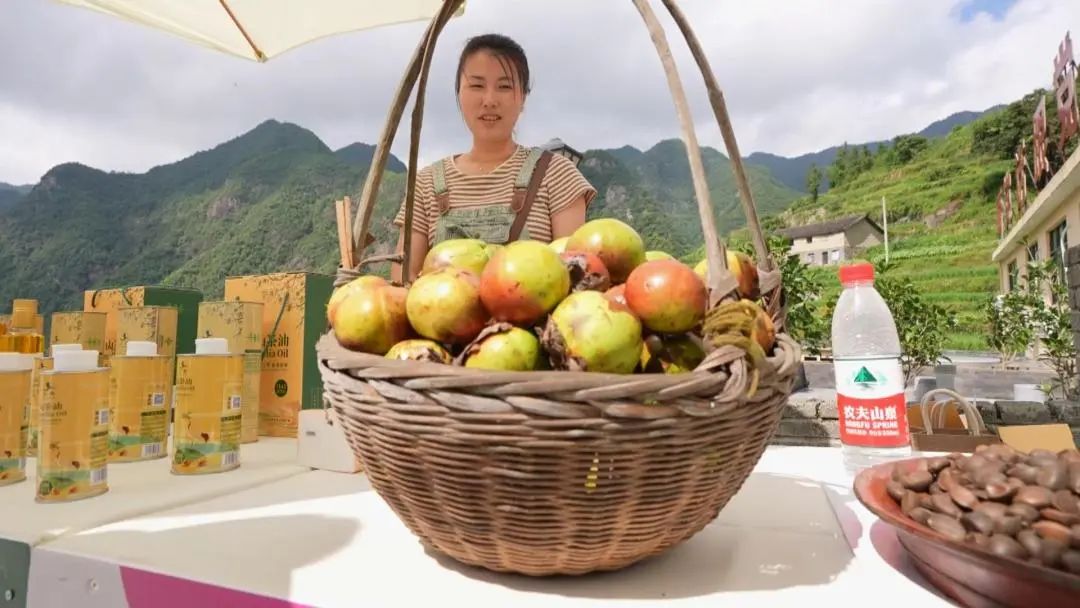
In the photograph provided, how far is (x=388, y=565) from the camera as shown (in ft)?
2.32

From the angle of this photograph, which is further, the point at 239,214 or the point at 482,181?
the point at 239,214

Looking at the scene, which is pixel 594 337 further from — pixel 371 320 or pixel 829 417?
pixel 829 417

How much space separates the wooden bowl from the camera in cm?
48

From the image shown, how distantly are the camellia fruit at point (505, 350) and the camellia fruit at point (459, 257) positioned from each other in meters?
0.20

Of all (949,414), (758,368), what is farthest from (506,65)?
(949,414)

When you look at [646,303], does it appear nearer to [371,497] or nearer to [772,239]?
[371,497]

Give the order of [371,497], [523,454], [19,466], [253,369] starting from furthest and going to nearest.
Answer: [253,369]
[19,466]
[371,497]
[523,454]

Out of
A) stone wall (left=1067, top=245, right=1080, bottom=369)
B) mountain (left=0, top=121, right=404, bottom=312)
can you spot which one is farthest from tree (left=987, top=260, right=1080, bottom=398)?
mountain (left=0, top=121, right=404, bottom=312)

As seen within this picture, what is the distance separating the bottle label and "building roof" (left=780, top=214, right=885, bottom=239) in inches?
2064

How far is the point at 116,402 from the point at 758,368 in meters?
1.47

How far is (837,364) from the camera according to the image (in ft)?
3.67

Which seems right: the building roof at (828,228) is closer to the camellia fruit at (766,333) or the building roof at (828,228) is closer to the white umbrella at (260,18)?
the white umbrella at (260,18)

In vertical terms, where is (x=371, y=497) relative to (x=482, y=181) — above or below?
below

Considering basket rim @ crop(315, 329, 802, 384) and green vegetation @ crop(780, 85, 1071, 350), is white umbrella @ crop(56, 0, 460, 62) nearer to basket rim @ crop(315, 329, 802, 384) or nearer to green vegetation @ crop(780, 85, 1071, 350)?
basket rim @ crop(315, 329, 802, 384)
